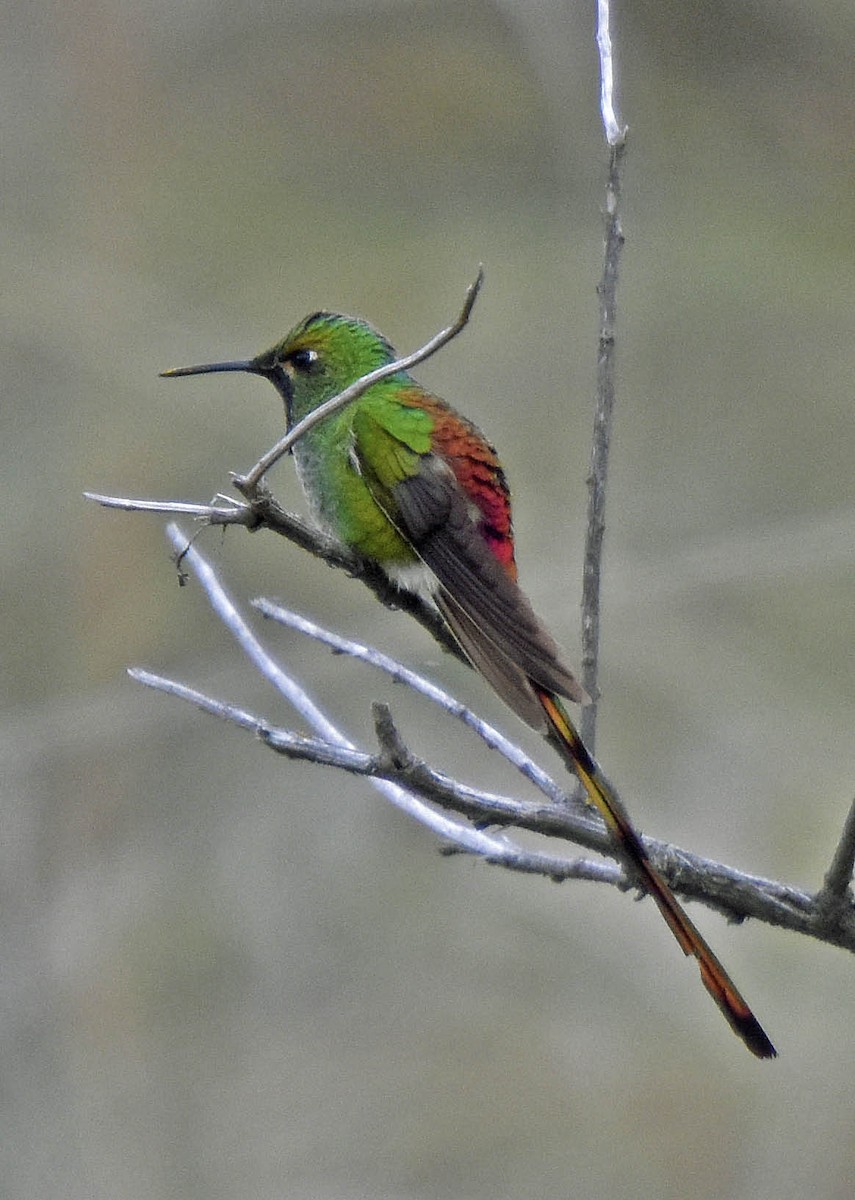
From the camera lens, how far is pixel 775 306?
9.22 m

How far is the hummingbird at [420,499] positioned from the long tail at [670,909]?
0.16 metres

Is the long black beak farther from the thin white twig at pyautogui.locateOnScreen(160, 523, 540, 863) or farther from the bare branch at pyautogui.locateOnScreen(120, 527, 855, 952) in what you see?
the bare branch at pyautogui.locateOnScreen(120, 527, 855, 952)

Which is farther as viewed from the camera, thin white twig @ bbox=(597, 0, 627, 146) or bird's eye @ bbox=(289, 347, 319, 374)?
bird's eye @ bbox=(289, 347, 319, 374)

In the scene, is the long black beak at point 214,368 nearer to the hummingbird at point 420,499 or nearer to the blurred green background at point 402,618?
the hummingbird at point 420,499

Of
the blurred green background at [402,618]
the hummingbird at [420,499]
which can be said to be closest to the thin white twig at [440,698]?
the hummingbird at [420,499]

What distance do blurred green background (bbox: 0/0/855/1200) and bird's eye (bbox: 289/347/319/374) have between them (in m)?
2.58

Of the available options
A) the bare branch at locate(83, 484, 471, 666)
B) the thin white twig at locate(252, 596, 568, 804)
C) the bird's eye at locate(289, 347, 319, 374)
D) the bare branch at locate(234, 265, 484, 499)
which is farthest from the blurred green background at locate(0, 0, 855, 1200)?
the bare branch at locate(234, 265, 484, 499)

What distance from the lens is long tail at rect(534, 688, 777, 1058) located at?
148cm

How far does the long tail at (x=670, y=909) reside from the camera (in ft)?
4.85

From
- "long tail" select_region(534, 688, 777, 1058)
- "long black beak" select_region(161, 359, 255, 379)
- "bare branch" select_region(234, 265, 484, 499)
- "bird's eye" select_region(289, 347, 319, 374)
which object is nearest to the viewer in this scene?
"bare branch" select_region(234, 265, 484, 499)

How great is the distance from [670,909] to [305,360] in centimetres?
156

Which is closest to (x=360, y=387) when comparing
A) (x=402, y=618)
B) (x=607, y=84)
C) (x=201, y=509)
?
(x=201, y=509)

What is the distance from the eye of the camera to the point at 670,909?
150 cm

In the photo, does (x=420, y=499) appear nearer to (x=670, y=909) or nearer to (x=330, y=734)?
(x=330, y=734)
